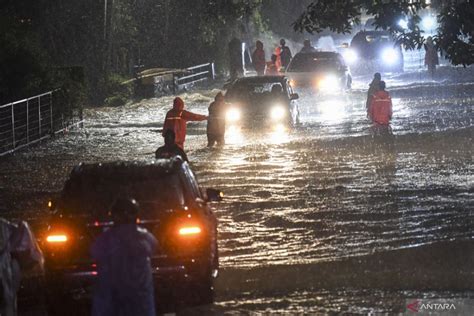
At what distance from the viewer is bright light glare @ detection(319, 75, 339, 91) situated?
143 ft

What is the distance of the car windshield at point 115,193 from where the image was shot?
11.3 m

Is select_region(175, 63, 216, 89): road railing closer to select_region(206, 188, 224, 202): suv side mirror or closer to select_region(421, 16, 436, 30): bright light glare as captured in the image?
select_region(206, 188, 224, 202): suv side mirror

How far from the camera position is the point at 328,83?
4381 centimetres

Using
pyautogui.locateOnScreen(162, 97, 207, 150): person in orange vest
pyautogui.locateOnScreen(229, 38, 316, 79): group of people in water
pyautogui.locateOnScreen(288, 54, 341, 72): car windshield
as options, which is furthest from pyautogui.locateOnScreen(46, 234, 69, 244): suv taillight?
pyautogui.locateOnScreen(229, 38, 316, 79): group of people in water

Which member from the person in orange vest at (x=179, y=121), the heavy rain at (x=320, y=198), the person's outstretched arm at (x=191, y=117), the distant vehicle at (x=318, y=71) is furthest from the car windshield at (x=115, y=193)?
the distant vehicle at (x=318, y=71)

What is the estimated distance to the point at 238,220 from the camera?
674 inches

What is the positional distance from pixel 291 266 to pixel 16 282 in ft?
15.0

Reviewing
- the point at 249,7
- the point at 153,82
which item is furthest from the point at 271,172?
the point at 153,82

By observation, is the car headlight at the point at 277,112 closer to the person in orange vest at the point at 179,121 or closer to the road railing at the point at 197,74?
the person in orange vest at the point at 179,121

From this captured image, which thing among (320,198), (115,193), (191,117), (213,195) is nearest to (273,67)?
(191,117)

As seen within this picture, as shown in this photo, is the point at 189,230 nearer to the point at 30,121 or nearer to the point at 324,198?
the point at 324,198

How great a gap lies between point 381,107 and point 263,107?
4302mm

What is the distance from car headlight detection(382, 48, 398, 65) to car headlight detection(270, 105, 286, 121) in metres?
28.7

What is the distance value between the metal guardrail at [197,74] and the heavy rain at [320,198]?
7.45m
